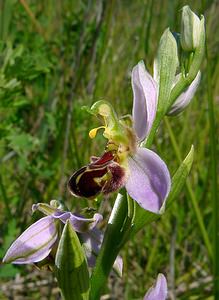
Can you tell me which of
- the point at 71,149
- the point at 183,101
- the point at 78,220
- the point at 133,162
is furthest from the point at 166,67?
the point at 71,149

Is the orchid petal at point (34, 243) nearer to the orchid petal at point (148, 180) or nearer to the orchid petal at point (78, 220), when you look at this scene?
the orchid petal at point (78, 220)

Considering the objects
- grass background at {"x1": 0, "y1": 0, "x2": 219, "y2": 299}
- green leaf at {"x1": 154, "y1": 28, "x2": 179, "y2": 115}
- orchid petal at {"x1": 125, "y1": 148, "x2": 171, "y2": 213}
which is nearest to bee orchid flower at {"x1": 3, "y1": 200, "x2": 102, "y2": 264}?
orchid petal at {"x1": 125, "y1": 148, "x2": 171, "y2": 213}

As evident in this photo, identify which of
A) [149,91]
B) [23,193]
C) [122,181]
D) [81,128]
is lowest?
[23,193]

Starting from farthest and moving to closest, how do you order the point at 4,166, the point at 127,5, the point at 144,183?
1. the point at 127,5
2. the point at 4,166
3. the point at 144,183

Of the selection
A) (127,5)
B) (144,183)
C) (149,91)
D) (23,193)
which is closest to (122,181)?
(144,183)

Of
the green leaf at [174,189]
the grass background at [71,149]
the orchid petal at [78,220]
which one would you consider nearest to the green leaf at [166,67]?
the green leaf at [174,189]

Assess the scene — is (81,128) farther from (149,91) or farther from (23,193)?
(149,91)

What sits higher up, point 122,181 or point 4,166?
point 122,181

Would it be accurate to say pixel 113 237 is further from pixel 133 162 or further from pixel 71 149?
pixel 71 149
